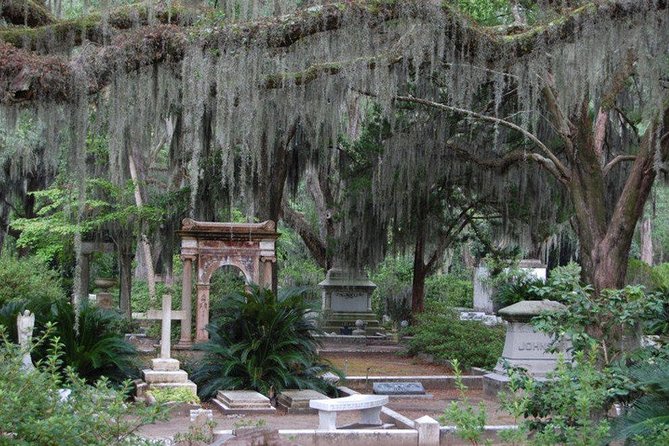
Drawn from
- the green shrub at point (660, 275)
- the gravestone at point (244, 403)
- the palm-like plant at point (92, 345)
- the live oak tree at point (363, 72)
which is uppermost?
the live oak tree at point (363, 72)

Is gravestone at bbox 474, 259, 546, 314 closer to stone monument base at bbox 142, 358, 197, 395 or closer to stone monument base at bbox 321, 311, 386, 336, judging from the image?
stone monument base at bbox 321, 311, 386, 336

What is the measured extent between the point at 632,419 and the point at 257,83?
22.7ft

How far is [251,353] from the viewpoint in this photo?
44.6ft

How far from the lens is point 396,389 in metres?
13.6

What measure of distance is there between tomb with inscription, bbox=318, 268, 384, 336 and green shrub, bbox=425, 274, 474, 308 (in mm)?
3425

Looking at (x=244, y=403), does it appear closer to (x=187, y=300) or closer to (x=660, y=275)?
(x=187, y=300)

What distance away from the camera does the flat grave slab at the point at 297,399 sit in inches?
485

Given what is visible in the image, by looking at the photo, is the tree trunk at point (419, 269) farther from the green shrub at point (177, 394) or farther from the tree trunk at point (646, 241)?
the tree trunk at point (646, 241)

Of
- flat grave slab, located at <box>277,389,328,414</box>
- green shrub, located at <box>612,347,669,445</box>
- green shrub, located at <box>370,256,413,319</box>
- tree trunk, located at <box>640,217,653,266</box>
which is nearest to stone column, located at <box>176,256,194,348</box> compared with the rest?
flat grave slab, located at <box>277,389,328,414</box>

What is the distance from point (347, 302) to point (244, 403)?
14.8 metres

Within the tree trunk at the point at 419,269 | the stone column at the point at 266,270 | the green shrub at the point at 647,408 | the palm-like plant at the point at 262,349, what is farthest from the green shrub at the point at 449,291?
the green shrub at the point at 647,408

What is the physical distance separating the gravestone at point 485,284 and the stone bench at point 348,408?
75.0 feet

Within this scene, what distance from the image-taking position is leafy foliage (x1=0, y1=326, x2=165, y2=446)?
5547 millimetres

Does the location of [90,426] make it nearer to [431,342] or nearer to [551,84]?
[551,84]
